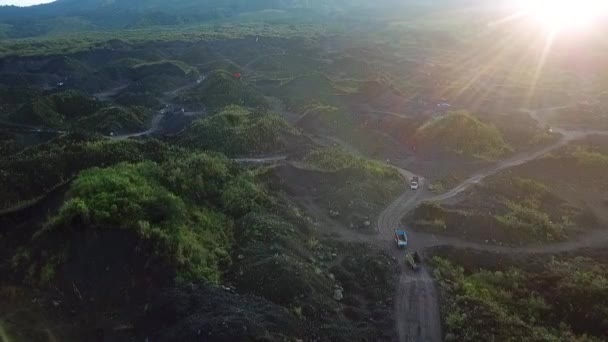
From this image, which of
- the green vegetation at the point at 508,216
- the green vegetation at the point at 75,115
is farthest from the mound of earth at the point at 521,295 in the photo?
the green vegetation at the point at 75,115

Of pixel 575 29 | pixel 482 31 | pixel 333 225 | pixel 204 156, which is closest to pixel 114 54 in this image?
pixel 204 156

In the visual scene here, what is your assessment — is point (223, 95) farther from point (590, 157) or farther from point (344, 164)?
point (590, 157)

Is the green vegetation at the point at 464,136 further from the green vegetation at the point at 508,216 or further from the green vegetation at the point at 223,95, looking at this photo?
the green vegetation at the point at 223,95

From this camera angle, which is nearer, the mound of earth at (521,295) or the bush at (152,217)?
the mound of earth at (521,295)

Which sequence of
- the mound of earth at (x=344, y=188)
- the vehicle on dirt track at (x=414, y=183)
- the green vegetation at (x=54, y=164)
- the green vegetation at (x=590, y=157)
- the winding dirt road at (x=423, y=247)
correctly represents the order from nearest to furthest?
the winding dirt road at (x=423, y=247)
the green vegetation at (x=54, y=164)
the mound of earth at (x=344, y=188)
the vehicle on dirt track at (x=414, y=183)
the green vegetation at (x=590, y=157)

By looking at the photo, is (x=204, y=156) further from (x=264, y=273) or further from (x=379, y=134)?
(x=379, y=134)

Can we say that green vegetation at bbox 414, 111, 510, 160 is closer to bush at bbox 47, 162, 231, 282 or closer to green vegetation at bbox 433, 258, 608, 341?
green vegetation at bbox 433, 258, 608, 341
